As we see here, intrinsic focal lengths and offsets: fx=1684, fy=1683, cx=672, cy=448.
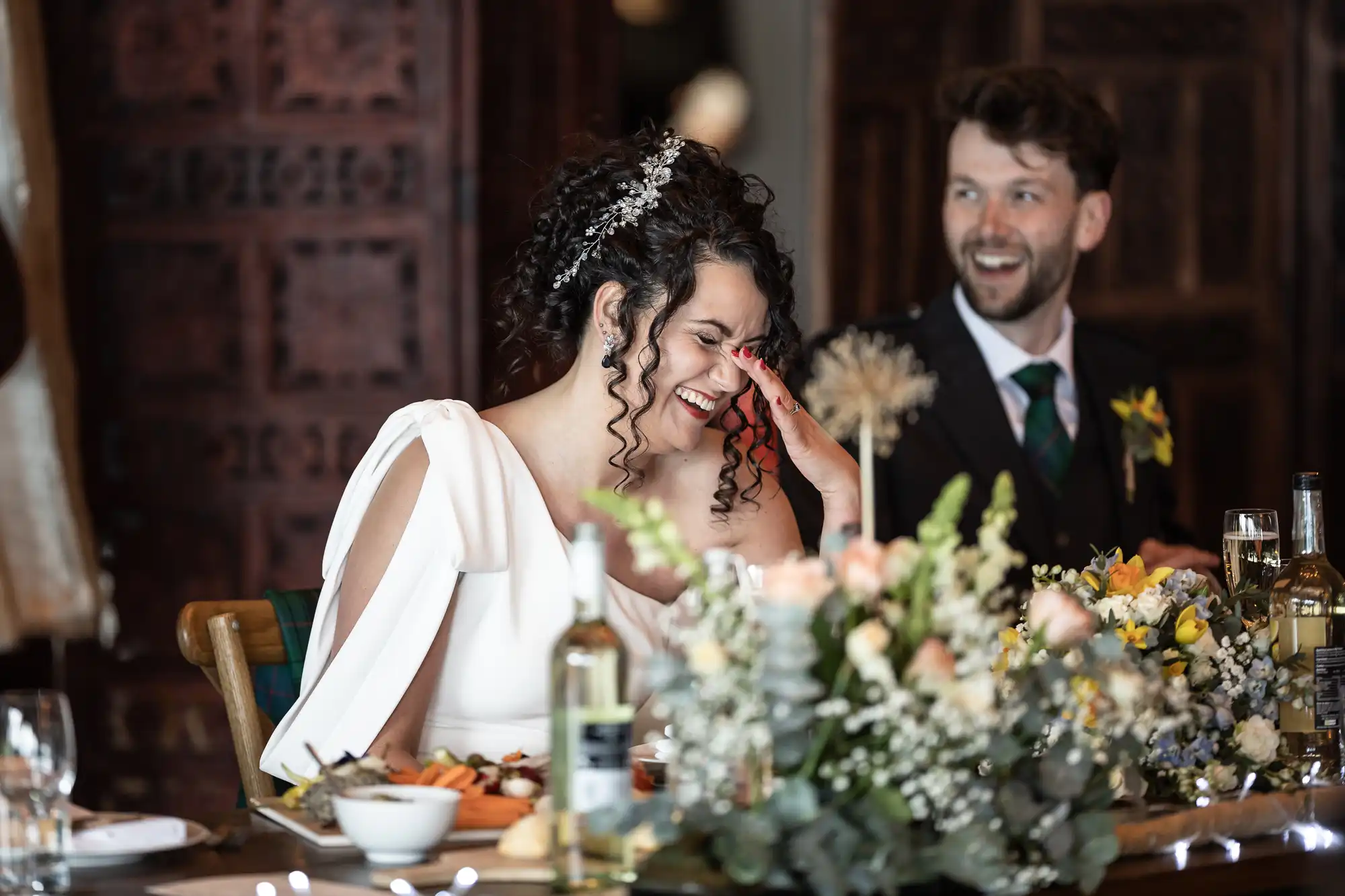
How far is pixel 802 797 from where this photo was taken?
4.45 ft

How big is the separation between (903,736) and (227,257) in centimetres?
322

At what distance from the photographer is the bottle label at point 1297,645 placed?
78.1 inches

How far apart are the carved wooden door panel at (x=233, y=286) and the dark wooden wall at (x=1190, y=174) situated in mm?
2141

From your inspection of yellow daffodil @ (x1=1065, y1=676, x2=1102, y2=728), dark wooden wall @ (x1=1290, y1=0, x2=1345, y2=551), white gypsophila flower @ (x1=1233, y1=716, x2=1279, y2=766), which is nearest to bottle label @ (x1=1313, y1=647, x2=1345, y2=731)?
white gypsophila flower @ (x1=1233, y1=716, x2=1279, y2=766)

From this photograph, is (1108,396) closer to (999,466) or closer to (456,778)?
(999,466)

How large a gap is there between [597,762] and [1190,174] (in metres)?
4.72

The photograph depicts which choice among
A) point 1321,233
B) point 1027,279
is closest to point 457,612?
point 1027,279

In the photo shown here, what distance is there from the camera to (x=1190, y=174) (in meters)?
5.64

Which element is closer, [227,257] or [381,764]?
[381,764]

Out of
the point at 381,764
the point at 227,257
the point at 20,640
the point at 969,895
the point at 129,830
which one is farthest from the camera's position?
the point at 227,257

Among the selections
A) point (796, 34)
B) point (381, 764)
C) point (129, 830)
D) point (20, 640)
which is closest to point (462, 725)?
point (381, 764)

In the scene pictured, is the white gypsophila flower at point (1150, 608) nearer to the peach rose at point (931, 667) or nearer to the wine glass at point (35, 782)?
the peach rose at point (931, 667)

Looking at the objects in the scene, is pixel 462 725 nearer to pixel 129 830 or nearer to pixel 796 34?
pixel 129 830

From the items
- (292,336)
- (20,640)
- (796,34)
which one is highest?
(796,34)
